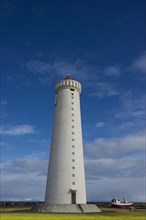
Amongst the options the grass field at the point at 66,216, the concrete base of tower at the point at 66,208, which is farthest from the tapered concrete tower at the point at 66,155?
the grass field at the point at 66,216

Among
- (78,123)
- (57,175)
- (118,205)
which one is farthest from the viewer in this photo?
(118,205)

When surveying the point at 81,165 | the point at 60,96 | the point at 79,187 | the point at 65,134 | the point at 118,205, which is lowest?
the point at 118,205

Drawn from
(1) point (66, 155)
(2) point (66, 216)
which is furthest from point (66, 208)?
(2) point (66, 216)

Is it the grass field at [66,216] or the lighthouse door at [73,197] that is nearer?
the grass field at [66,216]

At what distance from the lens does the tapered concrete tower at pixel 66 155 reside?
48406 millimetres

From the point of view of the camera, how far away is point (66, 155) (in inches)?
1939

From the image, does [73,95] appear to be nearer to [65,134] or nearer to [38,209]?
[65,134]

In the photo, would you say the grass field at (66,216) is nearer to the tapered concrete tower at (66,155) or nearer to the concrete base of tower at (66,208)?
the concrete base of tower at (66,208)

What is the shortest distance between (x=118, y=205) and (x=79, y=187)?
91.3 ft

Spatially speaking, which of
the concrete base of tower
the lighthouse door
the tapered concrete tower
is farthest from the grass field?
the lighthouse door

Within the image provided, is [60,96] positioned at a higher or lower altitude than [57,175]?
higher

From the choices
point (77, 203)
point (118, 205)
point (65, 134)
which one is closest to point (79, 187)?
point (77, 203)

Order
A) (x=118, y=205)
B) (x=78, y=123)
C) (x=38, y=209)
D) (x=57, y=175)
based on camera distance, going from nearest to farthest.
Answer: (x=38, y=209), (x=57, y=175), (x=78, y=123), (x=118, y=205)

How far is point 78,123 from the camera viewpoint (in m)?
52.4
